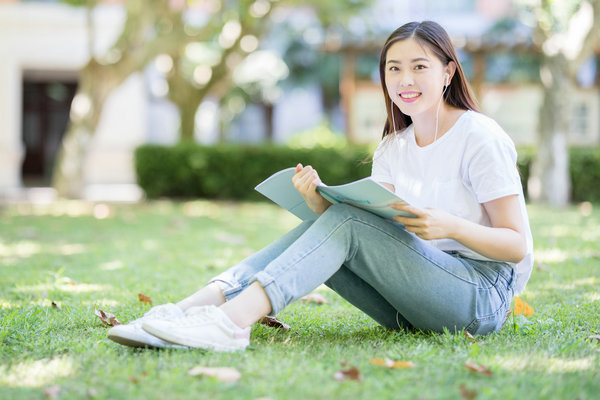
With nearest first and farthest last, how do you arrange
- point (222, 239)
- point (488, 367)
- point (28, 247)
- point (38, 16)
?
point (488, 367) < point (28, 247) < point (222, 239) < point (38, 16)

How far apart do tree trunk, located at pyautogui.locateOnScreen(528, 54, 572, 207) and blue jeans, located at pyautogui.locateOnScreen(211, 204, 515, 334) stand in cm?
842

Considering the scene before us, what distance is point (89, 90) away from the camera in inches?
440

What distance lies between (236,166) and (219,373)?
960cm

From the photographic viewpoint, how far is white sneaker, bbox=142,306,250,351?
93.0 inches

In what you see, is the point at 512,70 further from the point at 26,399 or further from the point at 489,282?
the point at 26,399

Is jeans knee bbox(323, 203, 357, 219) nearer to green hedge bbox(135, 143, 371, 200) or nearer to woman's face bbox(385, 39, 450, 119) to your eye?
woman's face bbox(385, 39, 450, 119)

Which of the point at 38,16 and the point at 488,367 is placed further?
the point at 38,16

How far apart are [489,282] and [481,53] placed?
11605mm

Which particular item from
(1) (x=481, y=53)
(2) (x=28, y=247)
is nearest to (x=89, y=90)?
(2) (x=28, y=247)

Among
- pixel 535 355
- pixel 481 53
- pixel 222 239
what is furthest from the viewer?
pixel 481 53

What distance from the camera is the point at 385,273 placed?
2.46 meters

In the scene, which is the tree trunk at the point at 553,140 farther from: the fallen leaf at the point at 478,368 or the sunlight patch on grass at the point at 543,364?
the fallen leaf at the point at 478,368

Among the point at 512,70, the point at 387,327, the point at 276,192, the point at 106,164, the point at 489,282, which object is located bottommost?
the point at 106,164

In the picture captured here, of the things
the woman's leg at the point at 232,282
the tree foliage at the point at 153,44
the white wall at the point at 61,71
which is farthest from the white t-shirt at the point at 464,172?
the white wall at the point at 61,71
